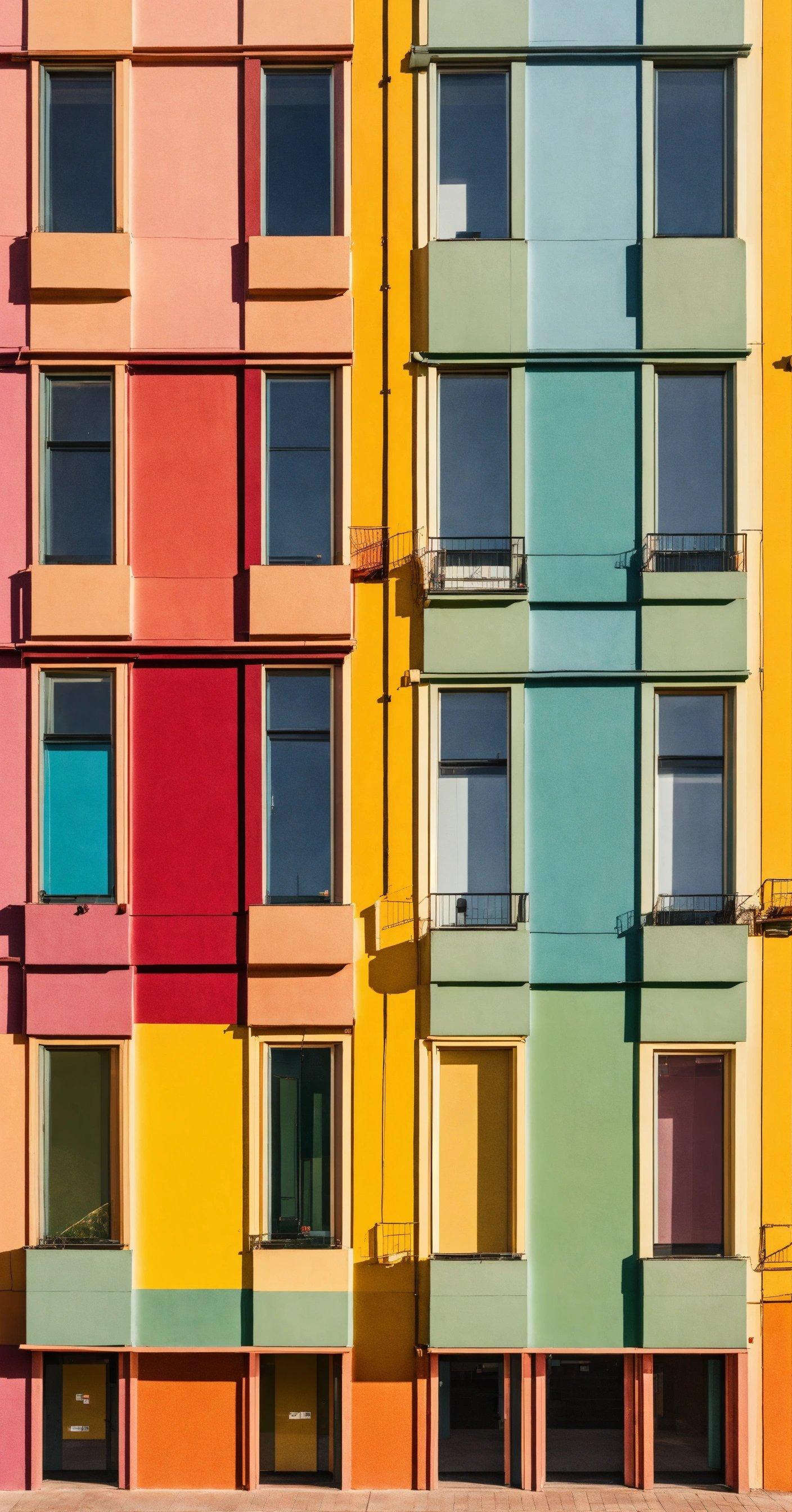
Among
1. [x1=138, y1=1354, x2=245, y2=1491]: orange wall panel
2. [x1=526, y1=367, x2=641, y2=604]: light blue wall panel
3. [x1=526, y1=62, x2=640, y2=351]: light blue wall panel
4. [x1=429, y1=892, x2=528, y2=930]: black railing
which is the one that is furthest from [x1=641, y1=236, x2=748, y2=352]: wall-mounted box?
[x1=138, y1=1354, x2=245, y2=1491]: orange wall panel

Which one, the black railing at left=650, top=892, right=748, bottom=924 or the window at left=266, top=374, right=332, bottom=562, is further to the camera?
the window at left=266, top=374, right=332, bottom=562

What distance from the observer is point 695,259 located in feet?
46.9

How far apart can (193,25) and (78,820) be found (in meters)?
8.95

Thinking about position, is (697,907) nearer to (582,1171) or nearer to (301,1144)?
(582,1171)

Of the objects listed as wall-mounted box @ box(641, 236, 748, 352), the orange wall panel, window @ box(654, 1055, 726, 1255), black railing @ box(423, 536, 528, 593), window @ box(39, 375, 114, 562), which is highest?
wall-mounted box @ box(641, 236, 748, 352)

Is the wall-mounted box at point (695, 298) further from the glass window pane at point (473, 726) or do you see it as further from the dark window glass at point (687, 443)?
the glass window pane at point (473, 726)

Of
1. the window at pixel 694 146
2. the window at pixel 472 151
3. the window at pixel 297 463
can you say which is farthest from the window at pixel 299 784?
the window at pixel 694 146

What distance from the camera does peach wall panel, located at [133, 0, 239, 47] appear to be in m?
14.5

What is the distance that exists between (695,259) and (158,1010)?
33.3ft

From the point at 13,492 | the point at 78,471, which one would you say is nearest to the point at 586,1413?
the point at 78,471

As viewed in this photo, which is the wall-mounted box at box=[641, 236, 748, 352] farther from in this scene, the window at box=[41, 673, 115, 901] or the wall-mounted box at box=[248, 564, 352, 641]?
the window at box=[41, 673, 115, 901]

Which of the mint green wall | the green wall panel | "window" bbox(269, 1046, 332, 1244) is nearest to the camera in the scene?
the green wall panel

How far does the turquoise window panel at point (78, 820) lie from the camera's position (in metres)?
14.3

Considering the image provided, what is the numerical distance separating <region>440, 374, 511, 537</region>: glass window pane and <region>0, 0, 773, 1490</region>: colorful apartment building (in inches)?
2.0
